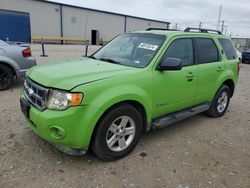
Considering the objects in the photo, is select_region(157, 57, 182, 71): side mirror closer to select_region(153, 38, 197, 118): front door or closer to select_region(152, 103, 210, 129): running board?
select_region(153, 38, 197, 118): front door

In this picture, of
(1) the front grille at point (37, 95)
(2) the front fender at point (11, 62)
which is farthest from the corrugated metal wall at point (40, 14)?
(1) the front grille at point (37, 95)

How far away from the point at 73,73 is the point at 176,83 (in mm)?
1634

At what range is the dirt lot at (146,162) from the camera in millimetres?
2896

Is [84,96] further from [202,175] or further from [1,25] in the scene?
[1,25]

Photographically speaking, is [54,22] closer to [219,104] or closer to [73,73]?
[219,104]

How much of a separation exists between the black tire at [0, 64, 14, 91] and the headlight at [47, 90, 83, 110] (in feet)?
13.9

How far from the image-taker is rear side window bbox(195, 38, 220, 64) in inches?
171

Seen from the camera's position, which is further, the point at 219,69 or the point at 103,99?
the point at 219,69

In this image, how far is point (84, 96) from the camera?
2.75 m

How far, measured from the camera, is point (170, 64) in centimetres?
340

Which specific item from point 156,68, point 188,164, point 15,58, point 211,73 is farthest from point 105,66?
point 15,58

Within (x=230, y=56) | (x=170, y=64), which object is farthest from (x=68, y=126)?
(x=230, y=56)

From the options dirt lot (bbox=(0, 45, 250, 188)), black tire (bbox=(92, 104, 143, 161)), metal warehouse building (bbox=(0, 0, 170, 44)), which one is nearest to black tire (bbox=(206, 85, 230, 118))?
dirt lot (bbox=(0, 45, 250, 188))

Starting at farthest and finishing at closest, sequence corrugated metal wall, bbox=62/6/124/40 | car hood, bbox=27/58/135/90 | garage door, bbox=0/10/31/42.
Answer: corrugated metal wall, bbox=62/6/124/40 → garage door, bbox=0/10/31/42 → car hood, bbox=27/58/135/90
